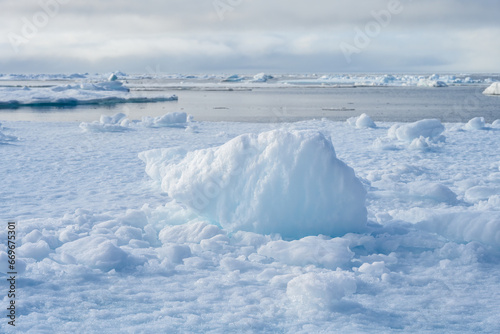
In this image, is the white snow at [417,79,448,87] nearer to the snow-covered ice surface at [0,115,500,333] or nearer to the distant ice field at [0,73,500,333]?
the distant ice field at [0,73,500,333]

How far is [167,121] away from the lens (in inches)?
566

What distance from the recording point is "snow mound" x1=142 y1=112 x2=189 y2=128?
14177mm

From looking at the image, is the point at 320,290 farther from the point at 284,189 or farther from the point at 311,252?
the point at 284,189

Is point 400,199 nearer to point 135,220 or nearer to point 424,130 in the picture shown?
point 135,220

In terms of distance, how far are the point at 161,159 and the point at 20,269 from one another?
10.1 ft

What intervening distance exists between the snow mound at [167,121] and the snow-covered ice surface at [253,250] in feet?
23.8

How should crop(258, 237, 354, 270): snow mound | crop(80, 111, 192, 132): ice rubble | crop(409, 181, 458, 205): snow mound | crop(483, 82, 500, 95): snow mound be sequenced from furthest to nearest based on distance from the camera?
crop(483, 82, 500, 95): snow mound
crop(80, 111, 192, 132): ice rubble
crop(409, 181, 458, 205): snow mound
crop(258, 237, 354, 270): snow mound

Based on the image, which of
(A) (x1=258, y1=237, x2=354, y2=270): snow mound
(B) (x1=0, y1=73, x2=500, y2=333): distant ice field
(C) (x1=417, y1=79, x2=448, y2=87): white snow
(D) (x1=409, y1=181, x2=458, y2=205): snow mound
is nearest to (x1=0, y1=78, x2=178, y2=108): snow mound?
(B) (x1=0, y1=73, x2=500, y2=333): distant ice field

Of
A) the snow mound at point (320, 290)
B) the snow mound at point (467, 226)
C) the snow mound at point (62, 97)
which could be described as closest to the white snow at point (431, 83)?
the snow mound at point (62, 97)

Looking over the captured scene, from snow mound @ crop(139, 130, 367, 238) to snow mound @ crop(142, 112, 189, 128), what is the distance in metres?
10.0

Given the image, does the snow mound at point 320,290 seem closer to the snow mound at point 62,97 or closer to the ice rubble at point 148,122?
the ice rubble at point 148,122

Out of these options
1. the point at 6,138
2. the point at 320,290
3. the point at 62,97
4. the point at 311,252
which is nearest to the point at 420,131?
the point at 311,252

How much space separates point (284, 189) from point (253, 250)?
0.60 m

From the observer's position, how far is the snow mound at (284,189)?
13.9ft
